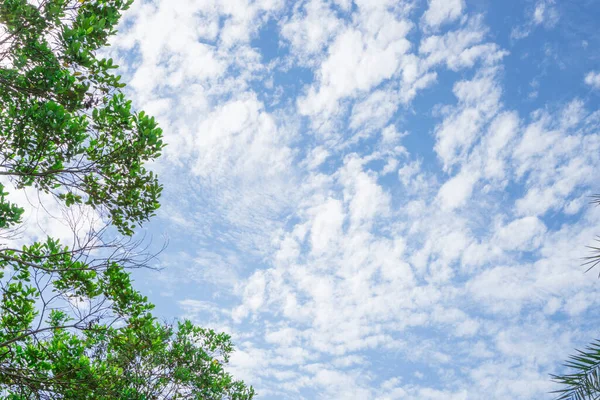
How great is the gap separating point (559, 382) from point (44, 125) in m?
7.55

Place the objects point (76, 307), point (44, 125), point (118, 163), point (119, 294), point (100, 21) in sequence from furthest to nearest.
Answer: point (119, 294) → point (76, 307) → point (118, 163) → point (100, 21) → point (44, 125)

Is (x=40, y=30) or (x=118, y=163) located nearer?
(x=40, y=30)

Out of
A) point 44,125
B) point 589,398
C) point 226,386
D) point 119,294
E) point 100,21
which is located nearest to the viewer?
point 589,398

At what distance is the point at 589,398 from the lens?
15.7ft

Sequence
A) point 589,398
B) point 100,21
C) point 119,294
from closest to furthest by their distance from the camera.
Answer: point 589,398 → point 100,21 → point 119,294

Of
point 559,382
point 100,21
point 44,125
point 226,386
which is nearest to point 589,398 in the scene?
point 559,382

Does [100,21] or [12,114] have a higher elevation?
[100,21]

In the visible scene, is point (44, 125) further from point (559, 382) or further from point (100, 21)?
point (559, 382)

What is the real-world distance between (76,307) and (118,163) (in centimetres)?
288

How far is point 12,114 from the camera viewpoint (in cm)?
711

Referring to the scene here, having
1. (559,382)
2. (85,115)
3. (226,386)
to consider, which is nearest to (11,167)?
(85,115)

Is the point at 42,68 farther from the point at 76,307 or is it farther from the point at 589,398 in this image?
the point at 589,398

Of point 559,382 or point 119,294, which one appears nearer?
point 559,382

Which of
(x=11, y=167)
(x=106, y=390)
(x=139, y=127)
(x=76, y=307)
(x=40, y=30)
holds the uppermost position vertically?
(x=40, y=30)
